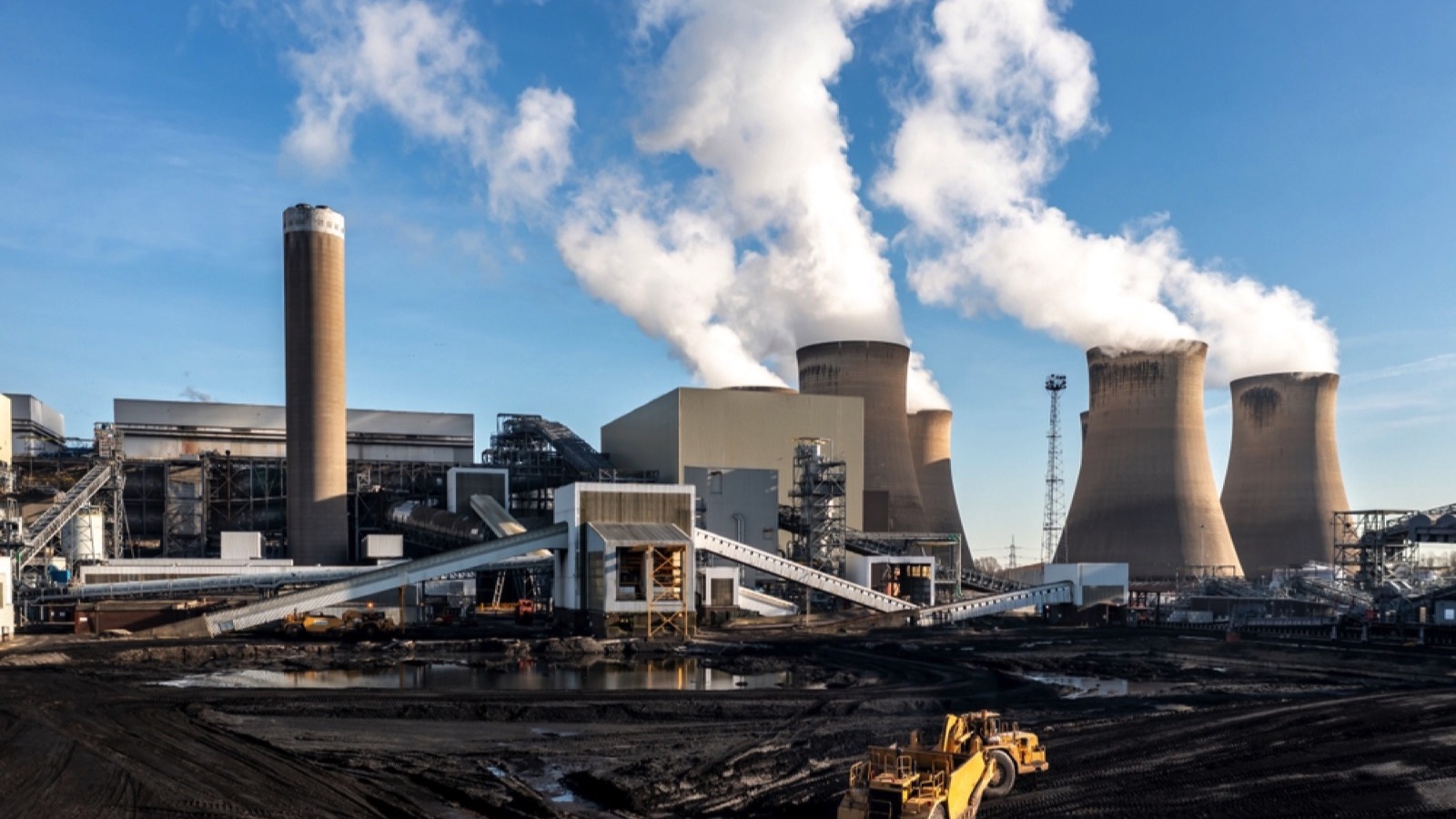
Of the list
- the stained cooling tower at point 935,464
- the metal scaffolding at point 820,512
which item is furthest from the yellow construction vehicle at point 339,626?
the stained cooling tower at point 935,464

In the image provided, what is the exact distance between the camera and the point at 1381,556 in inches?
1628

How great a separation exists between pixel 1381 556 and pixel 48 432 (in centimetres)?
5693

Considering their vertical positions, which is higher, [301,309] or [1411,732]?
[301,309]

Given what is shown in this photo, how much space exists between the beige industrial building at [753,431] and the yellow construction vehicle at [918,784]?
36.7m

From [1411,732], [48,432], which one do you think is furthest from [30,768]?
[48,432]

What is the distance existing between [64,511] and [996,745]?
38285 millimetres

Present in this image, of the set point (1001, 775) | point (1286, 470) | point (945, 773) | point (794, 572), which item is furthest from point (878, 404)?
point (945, 773)

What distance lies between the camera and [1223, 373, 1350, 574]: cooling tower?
5003 cm

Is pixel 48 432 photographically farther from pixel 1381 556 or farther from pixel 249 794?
pixel 1381 556

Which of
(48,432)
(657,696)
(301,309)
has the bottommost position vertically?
(657,696)

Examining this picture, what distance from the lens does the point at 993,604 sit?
1593 inches

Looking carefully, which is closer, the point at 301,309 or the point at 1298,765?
the point at 1298,765

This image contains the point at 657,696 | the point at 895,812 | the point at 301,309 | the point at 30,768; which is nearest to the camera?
the point at 895,812

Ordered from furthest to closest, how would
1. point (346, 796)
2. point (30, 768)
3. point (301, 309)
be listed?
point (301, 309)
point (30, 768)
point (346, 796)
